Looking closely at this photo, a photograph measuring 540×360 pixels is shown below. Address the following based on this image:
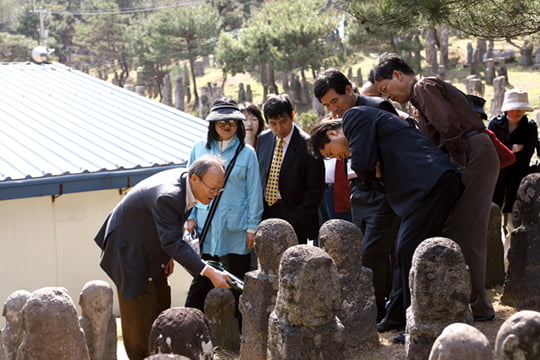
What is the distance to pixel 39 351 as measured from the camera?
10.8 ft

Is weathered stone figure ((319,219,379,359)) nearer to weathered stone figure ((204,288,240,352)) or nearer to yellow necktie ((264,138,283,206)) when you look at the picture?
weathered stone figure ((204,288,240,352))

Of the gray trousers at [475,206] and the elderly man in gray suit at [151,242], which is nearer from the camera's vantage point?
the elderly man in gray suit at [151,242]

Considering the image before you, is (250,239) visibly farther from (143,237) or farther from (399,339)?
(399,339)

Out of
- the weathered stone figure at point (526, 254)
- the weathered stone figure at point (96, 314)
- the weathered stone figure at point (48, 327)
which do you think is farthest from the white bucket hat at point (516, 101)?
the weathered stone figure at point (48, 327)

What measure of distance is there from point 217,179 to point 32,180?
368 cm

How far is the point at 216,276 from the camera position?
14.3 ft

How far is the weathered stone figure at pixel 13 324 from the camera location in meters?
4.33

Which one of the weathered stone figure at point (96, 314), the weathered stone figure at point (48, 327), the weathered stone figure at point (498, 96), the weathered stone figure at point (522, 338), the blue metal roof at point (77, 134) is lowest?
the weathered stone figure at point (498, 96)

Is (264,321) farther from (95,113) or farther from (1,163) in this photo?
(95,113)

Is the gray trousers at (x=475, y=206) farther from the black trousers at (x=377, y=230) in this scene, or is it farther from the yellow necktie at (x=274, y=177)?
the yellow necktie at (x=274, y=177)

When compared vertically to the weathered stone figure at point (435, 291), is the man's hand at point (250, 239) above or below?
below

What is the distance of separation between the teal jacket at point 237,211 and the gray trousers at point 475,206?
4.70 ft

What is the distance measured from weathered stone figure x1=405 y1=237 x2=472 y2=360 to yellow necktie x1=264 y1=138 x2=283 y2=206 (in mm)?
2092

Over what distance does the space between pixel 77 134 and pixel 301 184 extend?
4470 mm
